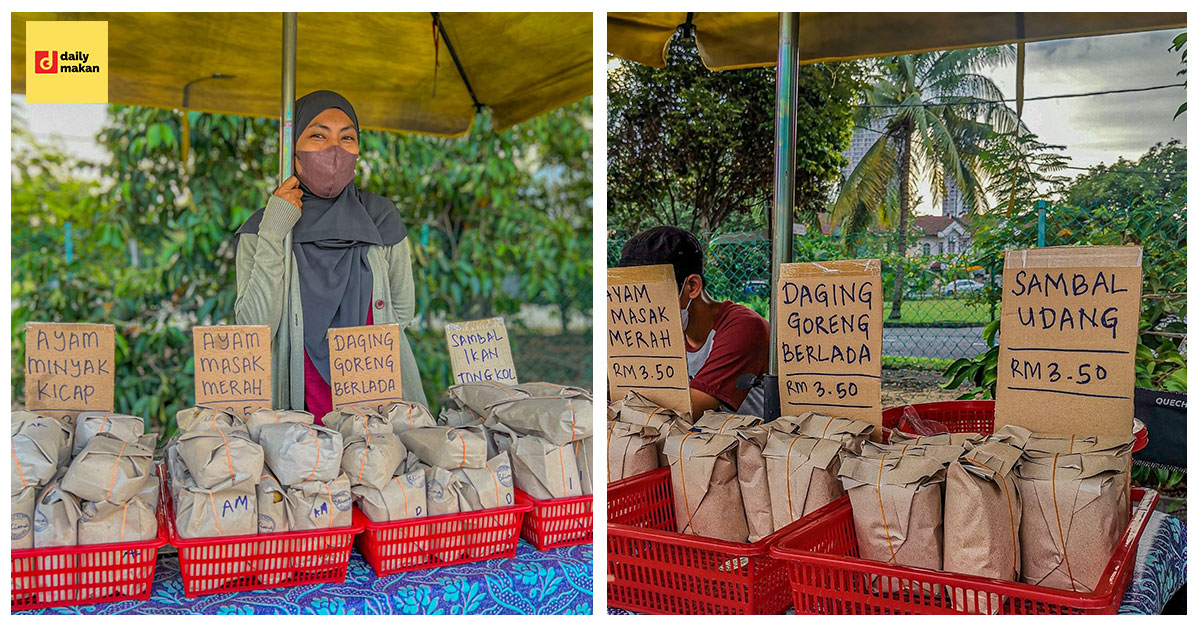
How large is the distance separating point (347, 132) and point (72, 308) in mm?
2873

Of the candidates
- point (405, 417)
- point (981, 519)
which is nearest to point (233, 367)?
point (405, 417)

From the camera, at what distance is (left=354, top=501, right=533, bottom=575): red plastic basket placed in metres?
1.29

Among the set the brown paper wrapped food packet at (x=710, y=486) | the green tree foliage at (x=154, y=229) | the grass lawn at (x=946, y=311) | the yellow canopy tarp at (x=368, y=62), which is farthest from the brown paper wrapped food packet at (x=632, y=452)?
the green tree foliage at (x=154, y=229)

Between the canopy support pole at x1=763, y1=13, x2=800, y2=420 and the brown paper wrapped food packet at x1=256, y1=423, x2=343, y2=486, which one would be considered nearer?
the brown paper wrapped food packet at x1=256, y1=423, x2=343, y2=486

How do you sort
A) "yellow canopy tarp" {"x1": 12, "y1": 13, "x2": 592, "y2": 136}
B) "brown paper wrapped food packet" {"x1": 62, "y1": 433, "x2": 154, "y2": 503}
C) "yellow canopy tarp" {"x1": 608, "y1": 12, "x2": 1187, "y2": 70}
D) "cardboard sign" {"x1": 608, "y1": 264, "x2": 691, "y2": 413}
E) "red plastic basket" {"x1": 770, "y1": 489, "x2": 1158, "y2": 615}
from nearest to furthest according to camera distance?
"red plastic basket" {"x1": 770, "y1": 489, "x2": 1158, "y2": 615}, "brown paper wrapped food packet" {"x1": 62, "y1": 433, "x2": 154, "y2": 503}, "cardboard sign" {"x1": 608, "y1": 264, "x2": 691, "y2": 413}, "yellow canopy tarp" {"x1": 608, "y1": 12, "x2": 1187, "y2": 70}, "yellow canopy tarp" {"x1": 12, "y1": 13, "x2": 592, "y2": 136}

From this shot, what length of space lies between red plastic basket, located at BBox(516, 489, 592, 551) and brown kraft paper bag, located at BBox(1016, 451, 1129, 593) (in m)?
0.69

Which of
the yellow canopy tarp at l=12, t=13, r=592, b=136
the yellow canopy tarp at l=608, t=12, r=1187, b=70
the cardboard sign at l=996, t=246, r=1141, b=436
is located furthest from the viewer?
the yellow canopy tarp at l=12, t=13, r=592, b=136

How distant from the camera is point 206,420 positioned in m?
1.36

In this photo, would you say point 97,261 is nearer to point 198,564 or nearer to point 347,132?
point 347,132

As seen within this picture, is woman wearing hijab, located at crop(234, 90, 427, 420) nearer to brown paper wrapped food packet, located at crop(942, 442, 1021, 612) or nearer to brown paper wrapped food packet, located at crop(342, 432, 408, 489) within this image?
brown paper wrapped food packet, located at crop(342, 432, 408, 489)

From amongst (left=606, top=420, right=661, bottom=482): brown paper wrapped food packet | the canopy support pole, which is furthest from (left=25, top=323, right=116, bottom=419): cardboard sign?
the canopy support pole

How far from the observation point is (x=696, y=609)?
51.1 inches

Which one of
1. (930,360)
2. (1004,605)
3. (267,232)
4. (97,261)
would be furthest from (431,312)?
(1004,605)

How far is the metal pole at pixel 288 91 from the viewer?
1.82 m
